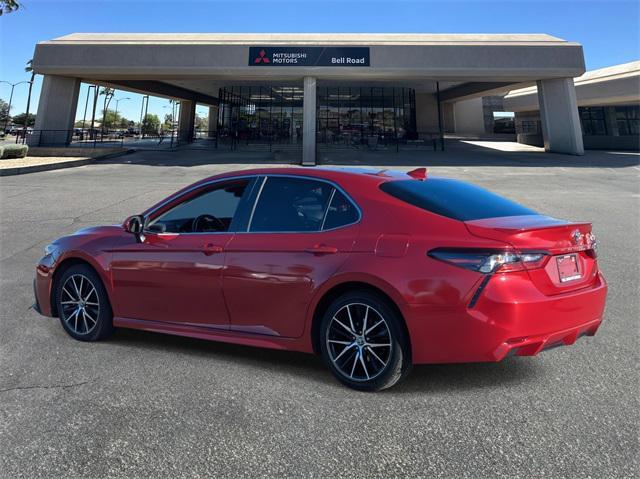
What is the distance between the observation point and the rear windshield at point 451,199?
3.22 metres

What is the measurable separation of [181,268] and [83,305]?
122cm

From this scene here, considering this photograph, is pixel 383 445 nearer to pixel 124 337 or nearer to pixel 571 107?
pixel 124 337

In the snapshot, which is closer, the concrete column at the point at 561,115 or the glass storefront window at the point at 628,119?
the concrete column at the point at 561,115

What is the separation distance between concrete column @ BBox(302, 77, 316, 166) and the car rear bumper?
24.8 meters

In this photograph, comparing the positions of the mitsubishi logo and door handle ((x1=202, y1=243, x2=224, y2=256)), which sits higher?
the mitsubishi logo

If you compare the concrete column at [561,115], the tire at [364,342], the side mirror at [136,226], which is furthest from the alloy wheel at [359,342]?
the concrete column at [561,115]

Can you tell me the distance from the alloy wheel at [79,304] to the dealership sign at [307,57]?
25276mm

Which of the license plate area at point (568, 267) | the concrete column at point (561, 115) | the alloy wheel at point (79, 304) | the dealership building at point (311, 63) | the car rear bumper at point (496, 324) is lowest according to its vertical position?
the alloy wheel at point (79, 304)

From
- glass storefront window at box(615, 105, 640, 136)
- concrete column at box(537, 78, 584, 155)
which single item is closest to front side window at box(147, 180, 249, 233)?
concrete column at box(537, 78, 584, 155)

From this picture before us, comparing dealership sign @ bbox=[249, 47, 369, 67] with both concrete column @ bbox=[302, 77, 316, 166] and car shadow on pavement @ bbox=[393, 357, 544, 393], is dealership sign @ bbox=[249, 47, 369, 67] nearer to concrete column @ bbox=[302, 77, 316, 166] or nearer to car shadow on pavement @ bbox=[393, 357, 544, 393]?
concrete column @ bbox=[302, 77, 316, 166]

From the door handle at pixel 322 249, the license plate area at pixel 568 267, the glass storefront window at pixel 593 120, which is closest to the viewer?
the license plate area at pixel 568 267

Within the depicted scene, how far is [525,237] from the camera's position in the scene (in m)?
2.88

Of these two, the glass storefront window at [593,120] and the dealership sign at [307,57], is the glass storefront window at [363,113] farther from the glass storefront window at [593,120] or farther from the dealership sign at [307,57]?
the glass storefront window at [593,120]

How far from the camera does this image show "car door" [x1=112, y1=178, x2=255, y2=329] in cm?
363
